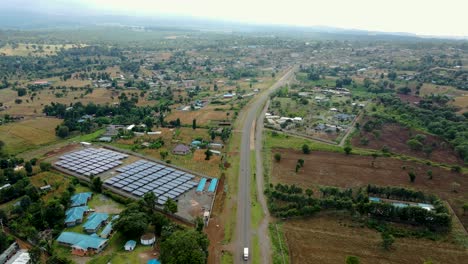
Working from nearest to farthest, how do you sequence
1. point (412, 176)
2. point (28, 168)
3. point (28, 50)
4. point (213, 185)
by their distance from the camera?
point (213, 185) → point (28, 168) → point (412, 176) → point (28, 50)

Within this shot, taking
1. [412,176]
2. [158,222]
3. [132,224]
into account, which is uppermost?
[412,176]

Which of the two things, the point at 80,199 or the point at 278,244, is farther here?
the point at 80,199

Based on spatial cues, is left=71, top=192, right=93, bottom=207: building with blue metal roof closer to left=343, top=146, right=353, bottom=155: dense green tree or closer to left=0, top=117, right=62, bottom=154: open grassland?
left=0, top=117, right=62, bottom=154: open grassland

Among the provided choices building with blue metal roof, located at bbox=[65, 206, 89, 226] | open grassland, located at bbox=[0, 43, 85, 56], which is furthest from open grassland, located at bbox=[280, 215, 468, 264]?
open grassland, located at bbox=[0, 43, 85, 56]

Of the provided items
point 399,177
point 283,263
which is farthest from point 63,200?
point 399,177

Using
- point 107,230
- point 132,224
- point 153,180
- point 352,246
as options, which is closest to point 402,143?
point 352,246

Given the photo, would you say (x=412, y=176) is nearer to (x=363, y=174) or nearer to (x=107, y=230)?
(x=363, y=174)
